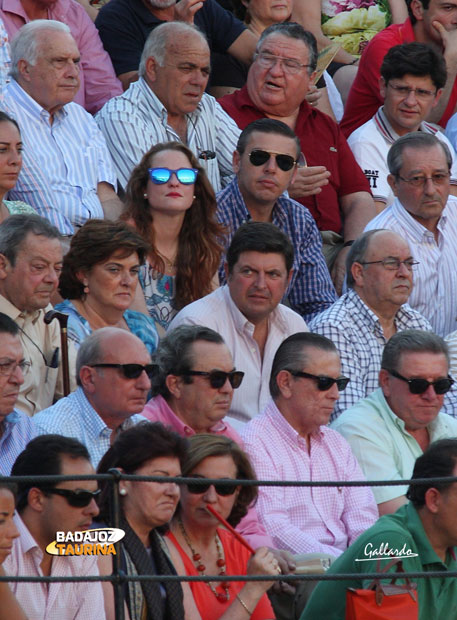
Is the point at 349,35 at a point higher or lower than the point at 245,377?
higher

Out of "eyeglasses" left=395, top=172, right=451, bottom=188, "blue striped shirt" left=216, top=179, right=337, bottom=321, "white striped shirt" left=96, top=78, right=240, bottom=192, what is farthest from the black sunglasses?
"eyeglasses" left=395, top=172, right=451, bottom=188

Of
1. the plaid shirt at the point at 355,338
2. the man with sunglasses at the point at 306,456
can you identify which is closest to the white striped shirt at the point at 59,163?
the plaid shirt at the point at 355,338

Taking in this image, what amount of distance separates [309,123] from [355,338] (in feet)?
6.59

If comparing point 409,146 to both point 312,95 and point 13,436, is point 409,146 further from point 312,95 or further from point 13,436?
point 13,436

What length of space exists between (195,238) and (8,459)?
6.92 feet

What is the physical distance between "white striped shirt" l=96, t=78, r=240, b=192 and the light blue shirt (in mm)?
2379

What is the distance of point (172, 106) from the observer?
24.6 feet

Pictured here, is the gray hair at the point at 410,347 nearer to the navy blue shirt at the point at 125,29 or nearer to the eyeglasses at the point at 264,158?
the eyeglasses at the point at 264,158

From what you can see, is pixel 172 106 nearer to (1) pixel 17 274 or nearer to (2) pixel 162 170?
(2) pixel 162 170

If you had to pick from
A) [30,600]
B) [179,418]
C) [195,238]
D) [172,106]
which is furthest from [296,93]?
[30,600]

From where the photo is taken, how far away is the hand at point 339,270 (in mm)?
7727

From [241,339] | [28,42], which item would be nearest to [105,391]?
[241,339]

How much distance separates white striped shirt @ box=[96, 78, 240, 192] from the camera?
290 inches

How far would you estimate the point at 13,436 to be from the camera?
504cm
